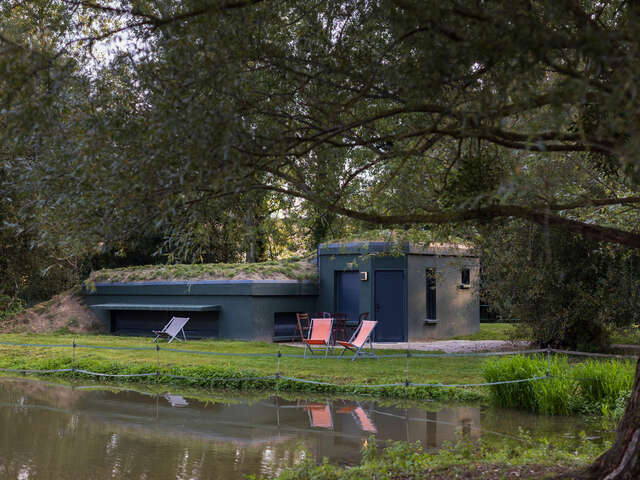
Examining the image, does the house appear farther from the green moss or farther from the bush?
the bush

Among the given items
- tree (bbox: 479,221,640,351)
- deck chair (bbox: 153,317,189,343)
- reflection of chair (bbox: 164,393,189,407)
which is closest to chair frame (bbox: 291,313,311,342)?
deck chair (bbox: 153,317,189,343)

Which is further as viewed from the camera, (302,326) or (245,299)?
(302,326)

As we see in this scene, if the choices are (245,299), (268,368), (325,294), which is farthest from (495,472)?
(325,294)

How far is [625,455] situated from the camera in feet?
16.8

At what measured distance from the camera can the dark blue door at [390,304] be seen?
1947cm

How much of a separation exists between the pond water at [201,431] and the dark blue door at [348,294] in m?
9.22

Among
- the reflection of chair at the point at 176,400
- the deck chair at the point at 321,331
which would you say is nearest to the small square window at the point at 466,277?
the deck chair at the point at 321,331

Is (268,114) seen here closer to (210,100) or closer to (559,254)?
(210,100)

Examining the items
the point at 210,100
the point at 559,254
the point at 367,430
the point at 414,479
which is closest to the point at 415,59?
the point at 210,100

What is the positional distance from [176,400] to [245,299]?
8653mm

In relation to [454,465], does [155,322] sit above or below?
above

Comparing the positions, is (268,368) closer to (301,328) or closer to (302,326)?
(301,328)

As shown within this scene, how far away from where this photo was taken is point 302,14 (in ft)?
19.6

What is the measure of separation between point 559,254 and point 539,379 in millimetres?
6296
